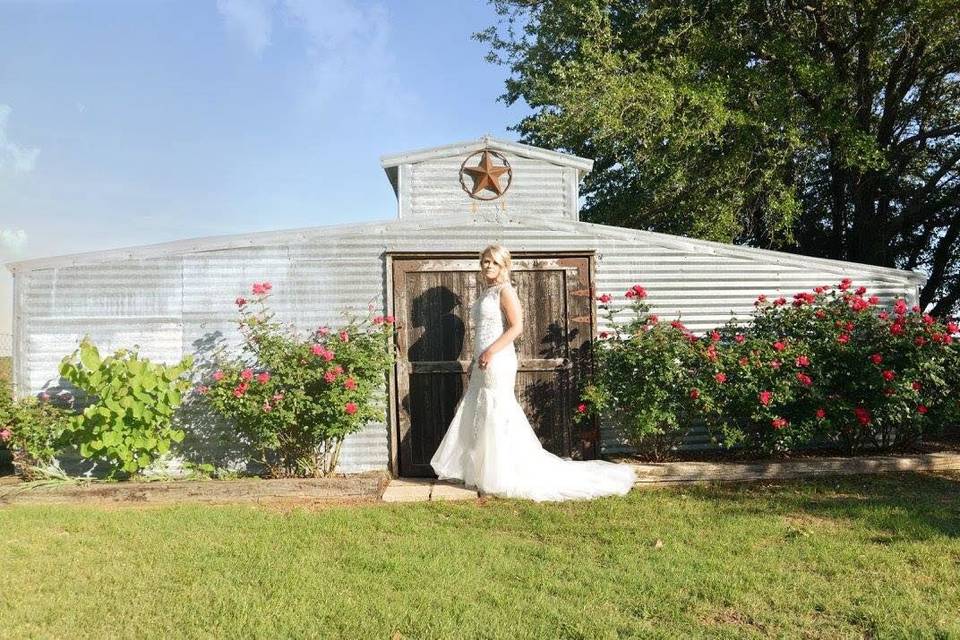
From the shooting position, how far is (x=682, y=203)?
12.8 metres

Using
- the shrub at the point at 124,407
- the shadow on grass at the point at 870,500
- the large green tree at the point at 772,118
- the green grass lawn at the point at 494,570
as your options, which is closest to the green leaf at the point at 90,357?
the shrub at the point at 124,407

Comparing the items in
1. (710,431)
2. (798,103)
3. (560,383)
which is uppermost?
(798,103)

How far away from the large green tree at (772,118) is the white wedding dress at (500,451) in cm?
602

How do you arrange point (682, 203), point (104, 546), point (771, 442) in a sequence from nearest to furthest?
point (104, 546), point (771, 442), point (682, 203)

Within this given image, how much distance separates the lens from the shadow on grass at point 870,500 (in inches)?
198

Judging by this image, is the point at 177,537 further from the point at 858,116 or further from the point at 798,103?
the point at 858,116

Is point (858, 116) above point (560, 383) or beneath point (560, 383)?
above

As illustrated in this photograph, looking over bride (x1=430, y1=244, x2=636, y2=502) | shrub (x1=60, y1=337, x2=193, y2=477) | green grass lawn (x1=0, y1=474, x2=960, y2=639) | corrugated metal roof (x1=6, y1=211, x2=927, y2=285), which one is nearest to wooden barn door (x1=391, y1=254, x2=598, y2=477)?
corrugated metal roof (x1=6, y1=211, x2=927, y2=285)

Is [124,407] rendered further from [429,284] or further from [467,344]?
[467,344]

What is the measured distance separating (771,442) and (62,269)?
23.4ft

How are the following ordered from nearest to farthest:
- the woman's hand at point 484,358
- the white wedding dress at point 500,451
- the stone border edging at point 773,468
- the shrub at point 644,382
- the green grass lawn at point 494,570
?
the green grass lawn at point 494,570 < the white wedding dress at point 500,451 < the woman's hand at point 484,358 < the stone border edging at point 773,468 < the shrub at point 644,382

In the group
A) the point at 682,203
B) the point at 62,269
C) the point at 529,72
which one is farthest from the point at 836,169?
the point at 62,269

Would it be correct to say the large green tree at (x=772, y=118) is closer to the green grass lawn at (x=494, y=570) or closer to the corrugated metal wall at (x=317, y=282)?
the corrugated metal wall at (x=317, y=282)

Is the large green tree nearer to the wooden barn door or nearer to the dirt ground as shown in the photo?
the wooden barn door
